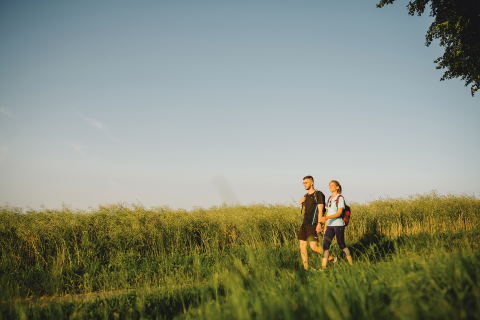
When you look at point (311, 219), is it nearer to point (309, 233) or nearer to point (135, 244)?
point (309, 233)

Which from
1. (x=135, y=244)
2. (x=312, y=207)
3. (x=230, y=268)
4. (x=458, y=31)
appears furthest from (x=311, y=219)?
(x=458, y=31)

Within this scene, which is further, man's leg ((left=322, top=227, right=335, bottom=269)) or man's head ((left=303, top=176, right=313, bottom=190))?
man's head ((left=303, top=176, right=313, bottom=190))

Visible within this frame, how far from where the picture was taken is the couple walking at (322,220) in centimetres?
619

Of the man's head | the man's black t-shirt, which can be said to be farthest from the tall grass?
the man's head

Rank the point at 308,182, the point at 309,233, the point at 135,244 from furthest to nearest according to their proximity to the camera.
A: 1. the point at 135,244
2. the point at 308,182
3. the point at 309,233

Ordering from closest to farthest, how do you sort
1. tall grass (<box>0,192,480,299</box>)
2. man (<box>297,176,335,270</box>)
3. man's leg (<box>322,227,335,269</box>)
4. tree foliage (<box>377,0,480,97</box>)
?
man's leg (<box>322,227,335,269</box>) < man (<box>297,176,335,270</box>) < tall grass (<box>0,192,480,299</box>) < tree foliage (<box>377,0,480,97</box>)

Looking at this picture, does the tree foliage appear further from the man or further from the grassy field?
the man

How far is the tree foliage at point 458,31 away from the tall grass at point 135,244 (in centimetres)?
845

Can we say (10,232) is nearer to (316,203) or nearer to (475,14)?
(316,203)

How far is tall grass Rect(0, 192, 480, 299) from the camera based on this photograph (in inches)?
289

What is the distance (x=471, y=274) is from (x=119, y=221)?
1248 centimetres

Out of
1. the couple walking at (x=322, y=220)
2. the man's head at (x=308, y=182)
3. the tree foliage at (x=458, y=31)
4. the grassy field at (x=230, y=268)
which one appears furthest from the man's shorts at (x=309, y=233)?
the tree foliage at (x=458, y=31)

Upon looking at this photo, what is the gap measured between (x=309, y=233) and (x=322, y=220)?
567 millimetres

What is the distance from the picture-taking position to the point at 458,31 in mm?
11500
